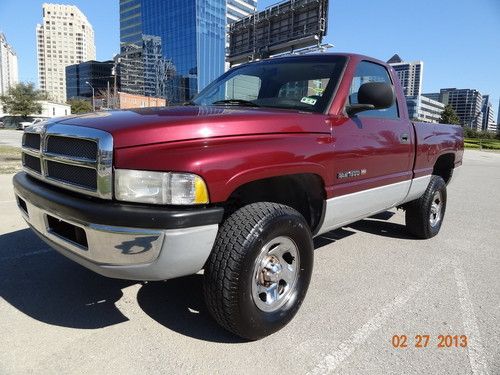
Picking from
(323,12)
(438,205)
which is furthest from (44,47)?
(438,205)

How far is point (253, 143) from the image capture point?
2340 millimetres

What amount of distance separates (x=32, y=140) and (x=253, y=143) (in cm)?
170

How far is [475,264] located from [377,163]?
67.4 inches

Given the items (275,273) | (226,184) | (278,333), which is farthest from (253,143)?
(278,333)

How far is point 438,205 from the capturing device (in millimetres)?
5129

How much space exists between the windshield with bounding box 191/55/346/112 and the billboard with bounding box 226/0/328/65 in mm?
26384

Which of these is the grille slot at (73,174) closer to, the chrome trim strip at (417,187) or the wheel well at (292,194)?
the wheel well at (292,194)

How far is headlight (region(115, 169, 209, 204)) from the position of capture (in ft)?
6.69

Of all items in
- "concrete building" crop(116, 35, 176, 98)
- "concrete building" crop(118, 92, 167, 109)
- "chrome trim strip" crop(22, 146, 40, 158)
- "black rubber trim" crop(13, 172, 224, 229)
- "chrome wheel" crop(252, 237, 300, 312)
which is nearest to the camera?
"black rubber trim" crop(13, 172, 224, 229)

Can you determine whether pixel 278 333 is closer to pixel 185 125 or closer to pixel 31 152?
pixel 185 125

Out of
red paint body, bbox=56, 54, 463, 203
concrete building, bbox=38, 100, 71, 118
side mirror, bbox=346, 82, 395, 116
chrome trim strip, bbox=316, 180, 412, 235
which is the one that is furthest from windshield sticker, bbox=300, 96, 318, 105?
concrete building, bbox=38, 100, 71, 118

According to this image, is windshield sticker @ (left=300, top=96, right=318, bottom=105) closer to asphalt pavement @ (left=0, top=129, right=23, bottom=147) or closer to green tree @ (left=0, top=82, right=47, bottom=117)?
asphalt pavement @ (left=0, top=129, right=23, bottom=147)

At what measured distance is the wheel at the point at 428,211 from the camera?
4727mm

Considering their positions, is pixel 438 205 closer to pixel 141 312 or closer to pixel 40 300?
pixel 141 312
